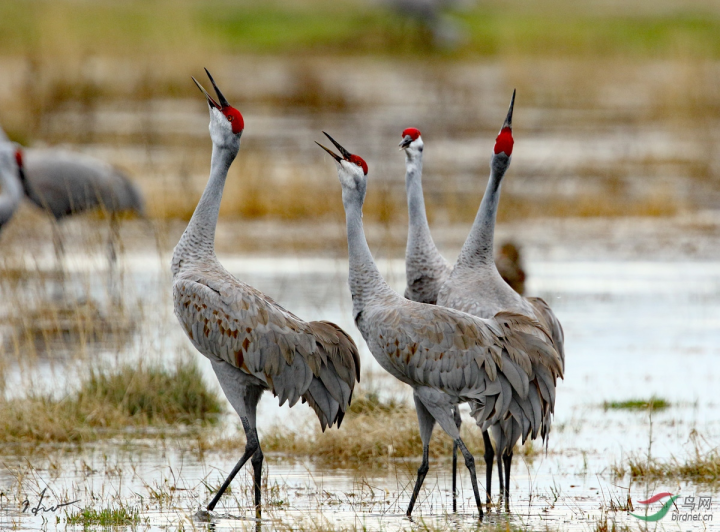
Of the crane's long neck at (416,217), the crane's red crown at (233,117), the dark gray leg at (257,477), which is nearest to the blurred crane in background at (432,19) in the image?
the crane's long neck at (416,217)

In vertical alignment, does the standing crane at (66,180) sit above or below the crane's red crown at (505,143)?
above

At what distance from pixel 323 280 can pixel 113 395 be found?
4.62 m

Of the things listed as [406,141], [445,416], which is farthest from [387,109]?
[445,416]

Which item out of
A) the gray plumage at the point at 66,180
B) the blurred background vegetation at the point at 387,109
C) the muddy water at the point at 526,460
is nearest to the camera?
the muddy water at the point at 526,460

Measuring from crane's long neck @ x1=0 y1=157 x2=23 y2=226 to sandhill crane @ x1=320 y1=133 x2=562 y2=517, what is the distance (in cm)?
505

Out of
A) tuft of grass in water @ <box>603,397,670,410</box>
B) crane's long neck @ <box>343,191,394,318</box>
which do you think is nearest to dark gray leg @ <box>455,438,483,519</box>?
crane's long neck @ <box>343,191,394,318</box>

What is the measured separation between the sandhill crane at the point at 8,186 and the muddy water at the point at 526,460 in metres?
1.24

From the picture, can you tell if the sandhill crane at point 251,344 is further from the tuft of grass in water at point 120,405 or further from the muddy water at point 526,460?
the tuft of grass in water at point 120,405

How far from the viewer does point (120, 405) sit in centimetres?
760

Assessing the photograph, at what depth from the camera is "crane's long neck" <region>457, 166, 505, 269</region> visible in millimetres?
6543

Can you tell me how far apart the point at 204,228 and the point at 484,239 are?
1514 mm

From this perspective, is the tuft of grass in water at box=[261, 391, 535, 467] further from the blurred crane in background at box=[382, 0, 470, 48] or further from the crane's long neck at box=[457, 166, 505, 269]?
the blurred crane in background at box=[382, 0, 470, 48]

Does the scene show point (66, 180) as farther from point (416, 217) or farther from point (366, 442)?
point (366, 442)

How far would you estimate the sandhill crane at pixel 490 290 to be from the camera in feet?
20.2
